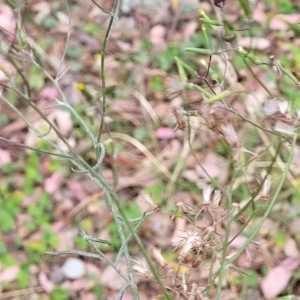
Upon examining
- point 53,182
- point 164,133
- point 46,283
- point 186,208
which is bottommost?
point 46,283

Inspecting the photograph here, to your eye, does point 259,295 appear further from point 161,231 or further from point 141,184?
point 141,184

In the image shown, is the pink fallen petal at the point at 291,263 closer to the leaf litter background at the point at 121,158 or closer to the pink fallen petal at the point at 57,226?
the leaf litter background at the point at 121,158

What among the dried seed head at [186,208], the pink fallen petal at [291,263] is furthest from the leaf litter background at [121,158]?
the dried seed head at [186,208]

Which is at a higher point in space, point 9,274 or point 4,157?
point 4,157

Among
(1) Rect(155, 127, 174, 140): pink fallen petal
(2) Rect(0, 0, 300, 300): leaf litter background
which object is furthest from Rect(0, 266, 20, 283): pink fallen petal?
(1) Rect(155, 127, 174, 140): pink fallen petal

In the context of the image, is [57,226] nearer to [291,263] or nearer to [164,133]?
[164,133]

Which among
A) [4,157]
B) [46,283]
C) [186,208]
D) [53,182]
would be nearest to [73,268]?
[46,283]

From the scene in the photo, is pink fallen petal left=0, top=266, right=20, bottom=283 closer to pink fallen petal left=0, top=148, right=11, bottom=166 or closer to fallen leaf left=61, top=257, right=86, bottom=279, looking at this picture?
fallen leaf left=61, top=257, right=86, bottom=279
